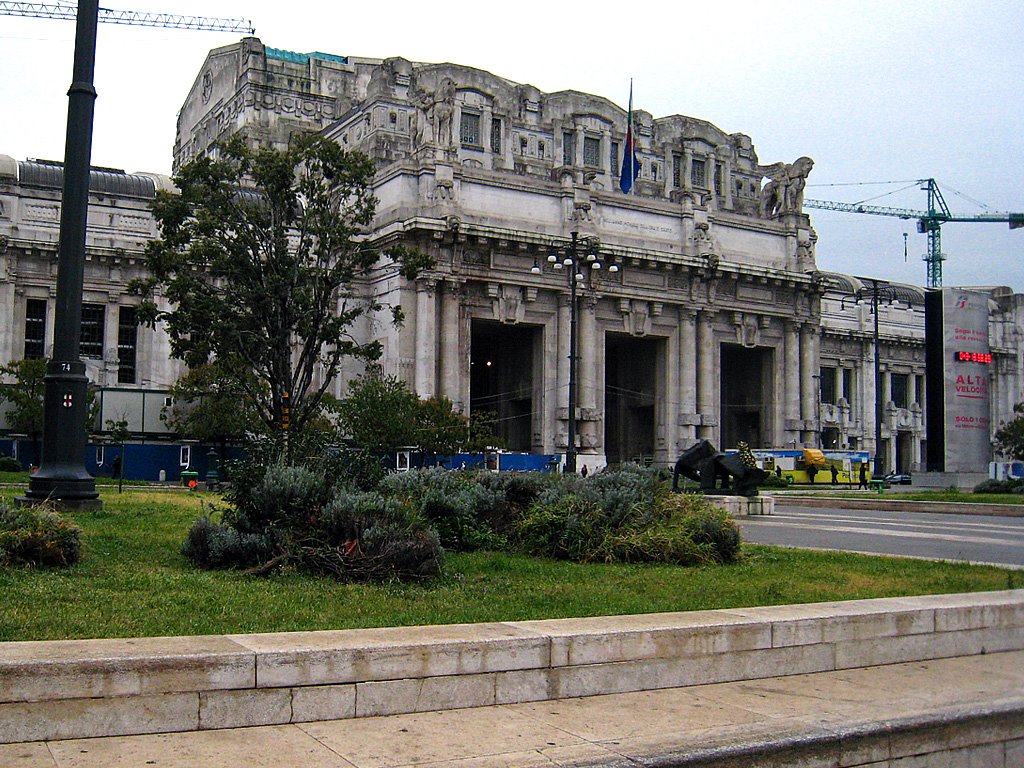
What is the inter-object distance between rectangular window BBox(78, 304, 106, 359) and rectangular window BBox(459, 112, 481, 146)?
87.4 ft

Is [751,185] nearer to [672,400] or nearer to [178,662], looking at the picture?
[672,400]

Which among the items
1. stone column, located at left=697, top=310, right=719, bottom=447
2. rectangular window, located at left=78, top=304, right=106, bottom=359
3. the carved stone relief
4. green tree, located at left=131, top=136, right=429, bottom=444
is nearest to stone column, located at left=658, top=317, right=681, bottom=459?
stone column, located at left=697, top=310, right=719, bottom=447

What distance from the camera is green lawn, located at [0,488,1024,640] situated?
8008 mm

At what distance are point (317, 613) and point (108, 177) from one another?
62124 mm

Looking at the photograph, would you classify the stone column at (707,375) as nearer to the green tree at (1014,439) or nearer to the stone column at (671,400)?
the stone column at (671,400)

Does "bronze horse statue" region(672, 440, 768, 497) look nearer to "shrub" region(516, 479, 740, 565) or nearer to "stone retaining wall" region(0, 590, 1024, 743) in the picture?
"shrub" region(516, 479, 740, 565)

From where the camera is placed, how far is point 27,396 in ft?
166

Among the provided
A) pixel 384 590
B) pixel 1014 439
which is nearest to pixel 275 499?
pixel 384 590

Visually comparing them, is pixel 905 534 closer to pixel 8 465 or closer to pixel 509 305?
pixel 8 465

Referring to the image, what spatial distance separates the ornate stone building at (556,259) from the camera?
59.5 metres

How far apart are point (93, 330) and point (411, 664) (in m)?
58.7

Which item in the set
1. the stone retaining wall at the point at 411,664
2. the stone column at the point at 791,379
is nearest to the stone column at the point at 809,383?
the stone column at the point at 791,379

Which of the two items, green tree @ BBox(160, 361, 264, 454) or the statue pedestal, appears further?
green tree @ BBox(160, 361, 264, 454)

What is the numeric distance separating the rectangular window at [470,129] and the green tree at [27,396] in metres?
32.5
